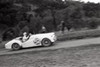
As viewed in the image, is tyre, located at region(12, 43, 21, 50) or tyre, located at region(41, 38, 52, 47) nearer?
tyre, located at region(41, 38, 52, 47)

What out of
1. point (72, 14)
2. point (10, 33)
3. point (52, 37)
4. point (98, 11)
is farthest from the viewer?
point (98, 11)

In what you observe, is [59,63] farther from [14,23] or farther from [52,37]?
[14,23]

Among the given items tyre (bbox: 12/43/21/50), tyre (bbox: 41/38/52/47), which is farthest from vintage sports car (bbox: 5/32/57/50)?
tyre (bbox: 12/43/21/50)

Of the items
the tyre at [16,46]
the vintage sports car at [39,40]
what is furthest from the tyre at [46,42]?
the tyre at [16,46]

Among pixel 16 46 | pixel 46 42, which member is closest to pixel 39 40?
pixel 46 42

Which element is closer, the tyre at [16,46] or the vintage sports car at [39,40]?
the vintage sports car at [39,40]

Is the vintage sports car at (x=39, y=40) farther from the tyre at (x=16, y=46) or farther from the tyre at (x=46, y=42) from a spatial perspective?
the tyre at (x=16, y=46)

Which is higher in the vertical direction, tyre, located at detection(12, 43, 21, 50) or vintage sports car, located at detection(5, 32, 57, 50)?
vintage sports car, located at detection(5, 32, 57, 50)

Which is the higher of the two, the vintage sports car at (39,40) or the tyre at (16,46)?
the vintage sports car at (39,40)

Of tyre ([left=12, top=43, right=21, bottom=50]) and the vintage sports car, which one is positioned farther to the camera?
tyre ([left=12, top=43, right=21, bottom=50])

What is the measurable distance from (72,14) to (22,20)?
10717 mm

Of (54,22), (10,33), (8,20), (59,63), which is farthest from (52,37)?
(8,20)

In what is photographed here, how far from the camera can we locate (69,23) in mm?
31500

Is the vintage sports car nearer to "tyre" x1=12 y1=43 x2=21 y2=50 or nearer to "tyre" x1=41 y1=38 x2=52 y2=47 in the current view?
"tyre" x1=41 y1=38 x2=52 y2=47
